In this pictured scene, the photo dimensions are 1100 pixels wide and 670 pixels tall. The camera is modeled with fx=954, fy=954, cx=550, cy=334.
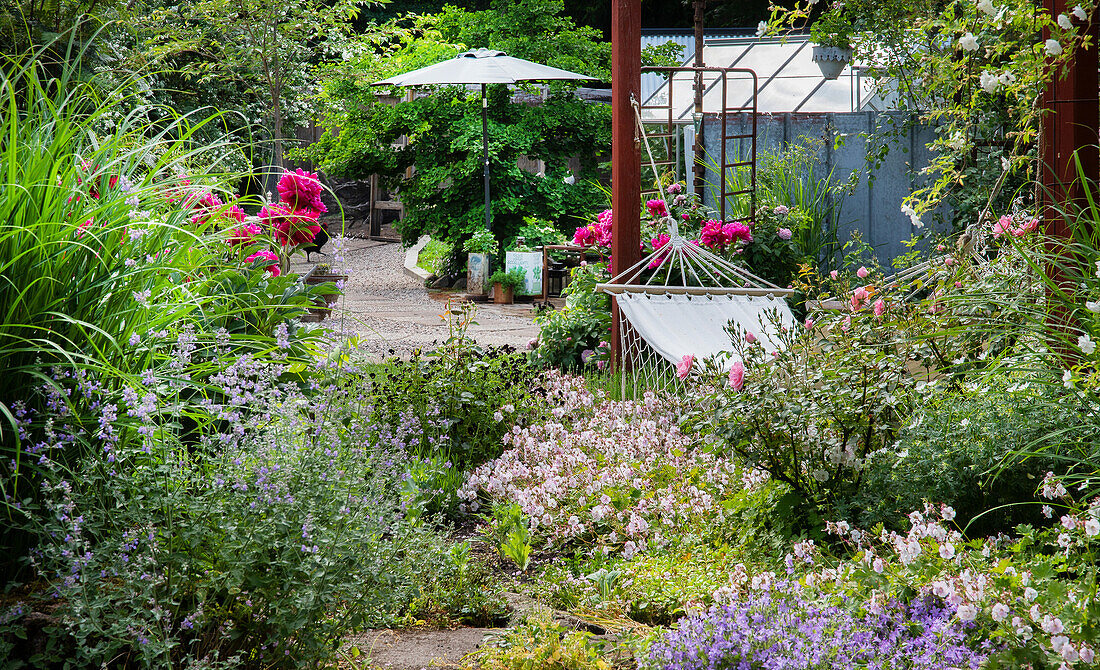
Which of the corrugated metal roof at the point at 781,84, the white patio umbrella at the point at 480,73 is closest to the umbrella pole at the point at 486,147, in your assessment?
the white patio umbrella at the point at 480,73

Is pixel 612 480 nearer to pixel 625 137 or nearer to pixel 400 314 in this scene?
pixel 625 137

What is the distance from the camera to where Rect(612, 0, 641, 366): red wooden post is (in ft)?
15.8

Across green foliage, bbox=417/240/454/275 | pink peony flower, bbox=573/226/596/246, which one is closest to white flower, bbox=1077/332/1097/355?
pink peony flower, bbox=573/226/596/246

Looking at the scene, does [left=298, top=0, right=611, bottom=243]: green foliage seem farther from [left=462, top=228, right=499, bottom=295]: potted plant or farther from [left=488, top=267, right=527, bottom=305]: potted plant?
[left=488, top=267, right=527, bottom=305]: potted plant

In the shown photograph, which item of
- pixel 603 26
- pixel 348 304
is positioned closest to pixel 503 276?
pixel 348 304

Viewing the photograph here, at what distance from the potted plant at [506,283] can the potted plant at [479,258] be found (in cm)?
31

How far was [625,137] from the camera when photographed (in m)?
4.92

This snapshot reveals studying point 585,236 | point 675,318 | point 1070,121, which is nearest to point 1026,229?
point 1070,121

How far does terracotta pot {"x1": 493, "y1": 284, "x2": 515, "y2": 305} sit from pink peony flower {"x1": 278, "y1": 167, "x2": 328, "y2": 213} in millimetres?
6074

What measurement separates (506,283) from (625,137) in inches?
182

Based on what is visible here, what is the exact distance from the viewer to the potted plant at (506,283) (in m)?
9.43

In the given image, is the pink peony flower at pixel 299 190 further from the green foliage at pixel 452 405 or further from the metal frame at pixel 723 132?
the metal frame at pixel 723 132

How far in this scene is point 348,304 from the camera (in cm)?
893

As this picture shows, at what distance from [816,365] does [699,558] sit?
0.61m
